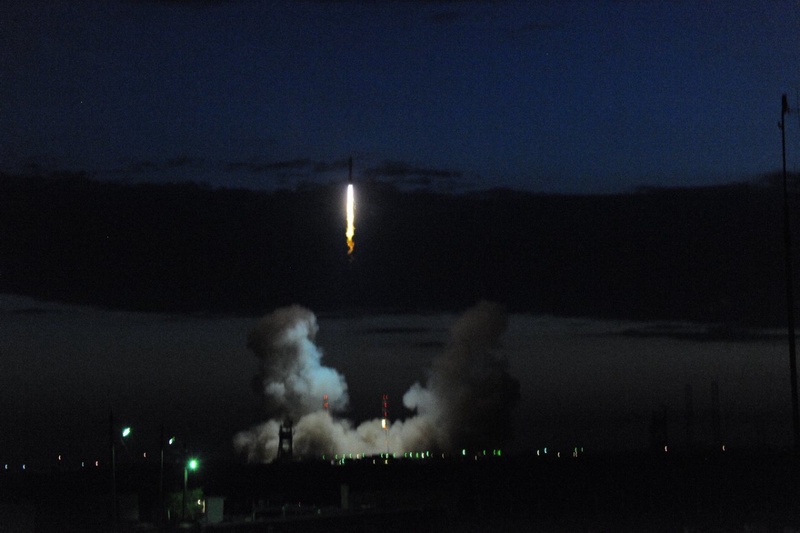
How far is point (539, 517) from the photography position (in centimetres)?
11681

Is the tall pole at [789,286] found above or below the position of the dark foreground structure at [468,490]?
above

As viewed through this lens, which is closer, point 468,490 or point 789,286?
point 789,286

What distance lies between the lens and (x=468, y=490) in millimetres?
144750

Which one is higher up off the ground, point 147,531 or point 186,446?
point 186,446

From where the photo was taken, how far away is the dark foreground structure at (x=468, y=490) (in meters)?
105

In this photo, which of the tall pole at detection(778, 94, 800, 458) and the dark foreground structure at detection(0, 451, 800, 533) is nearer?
the tall pole at detection(778, 94, 800, 458)

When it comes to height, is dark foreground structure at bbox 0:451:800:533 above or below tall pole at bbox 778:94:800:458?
below

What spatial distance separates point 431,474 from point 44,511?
49552 mm

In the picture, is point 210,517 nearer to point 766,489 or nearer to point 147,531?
point 147,531

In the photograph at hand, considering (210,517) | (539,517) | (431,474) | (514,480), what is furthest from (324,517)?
(514,480)

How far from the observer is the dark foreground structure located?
345 feet

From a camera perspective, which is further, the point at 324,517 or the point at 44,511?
the point at 44,511

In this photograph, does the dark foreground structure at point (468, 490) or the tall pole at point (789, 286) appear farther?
the dark foreground structure at point (468, 490)

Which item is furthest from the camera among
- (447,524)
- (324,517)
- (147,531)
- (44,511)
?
(44,511)
